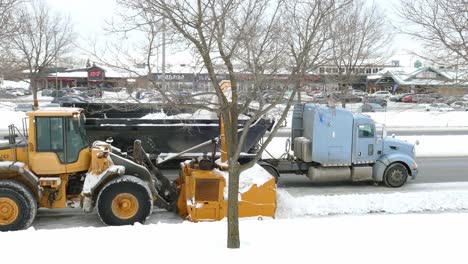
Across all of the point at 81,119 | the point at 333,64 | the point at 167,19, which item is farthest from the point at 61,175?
the point at 333,64

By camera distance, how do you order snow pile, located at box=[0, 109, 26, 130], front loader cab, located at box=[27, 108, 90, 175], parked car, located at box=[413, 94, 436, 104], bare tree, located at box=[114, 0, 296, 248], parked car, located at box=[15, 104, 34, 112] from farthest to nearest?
parked car, located at box=[15, 104, 34, 112]
snow pile, located at box=[0, 109, 26, 130]
parked car, located at box=[413, 94, 436, 104]
front loader cab, located at box=[27, 108, 90, 175]
bare tree, located at box=[114, 0, 296, 248]

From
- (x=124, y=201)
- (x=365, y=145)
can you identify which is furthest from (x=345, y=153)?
(x=124, y=201)

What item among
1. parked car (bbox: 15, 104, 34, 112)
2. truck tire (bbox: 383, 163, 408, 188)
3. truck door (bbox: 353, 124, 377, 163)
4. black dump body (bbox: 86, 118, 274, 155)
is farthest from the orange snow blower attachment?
parked car (bbox: 15, 104, 34, 112)

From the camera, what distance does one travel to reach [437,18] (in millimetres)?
10008

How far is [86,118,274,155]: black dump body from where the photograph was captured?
13.4 metres

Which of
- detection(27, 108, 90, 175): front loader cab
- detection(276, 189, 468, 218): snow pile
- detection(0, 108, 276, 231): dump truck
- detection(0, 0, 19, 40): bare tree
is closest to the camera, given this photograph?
detection(0, 108, 276, 231): dump truck

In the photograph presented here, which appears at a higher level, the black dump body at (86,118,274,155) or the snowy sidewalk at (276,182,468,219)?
the black dump body at (86,118,274,155)

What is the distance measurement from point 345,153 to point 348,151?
0.10 meters

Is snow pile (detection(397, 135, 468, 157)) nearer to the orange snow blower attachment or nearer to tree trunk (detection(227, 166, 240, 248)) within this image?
the orange snow blower attachment

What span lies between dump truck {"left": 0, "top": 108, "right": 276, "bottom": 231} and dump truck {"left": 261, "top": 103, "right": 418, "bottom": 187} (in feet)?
Result: 12.5

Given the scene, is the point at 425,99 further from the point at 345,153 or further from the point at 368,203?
the point at 345,153

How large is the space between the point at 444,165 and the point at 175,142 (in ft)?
32.5

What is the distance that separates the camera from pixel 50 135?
364 inches

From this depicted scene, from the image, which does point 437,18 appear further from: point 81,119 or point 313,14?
point 81,119
